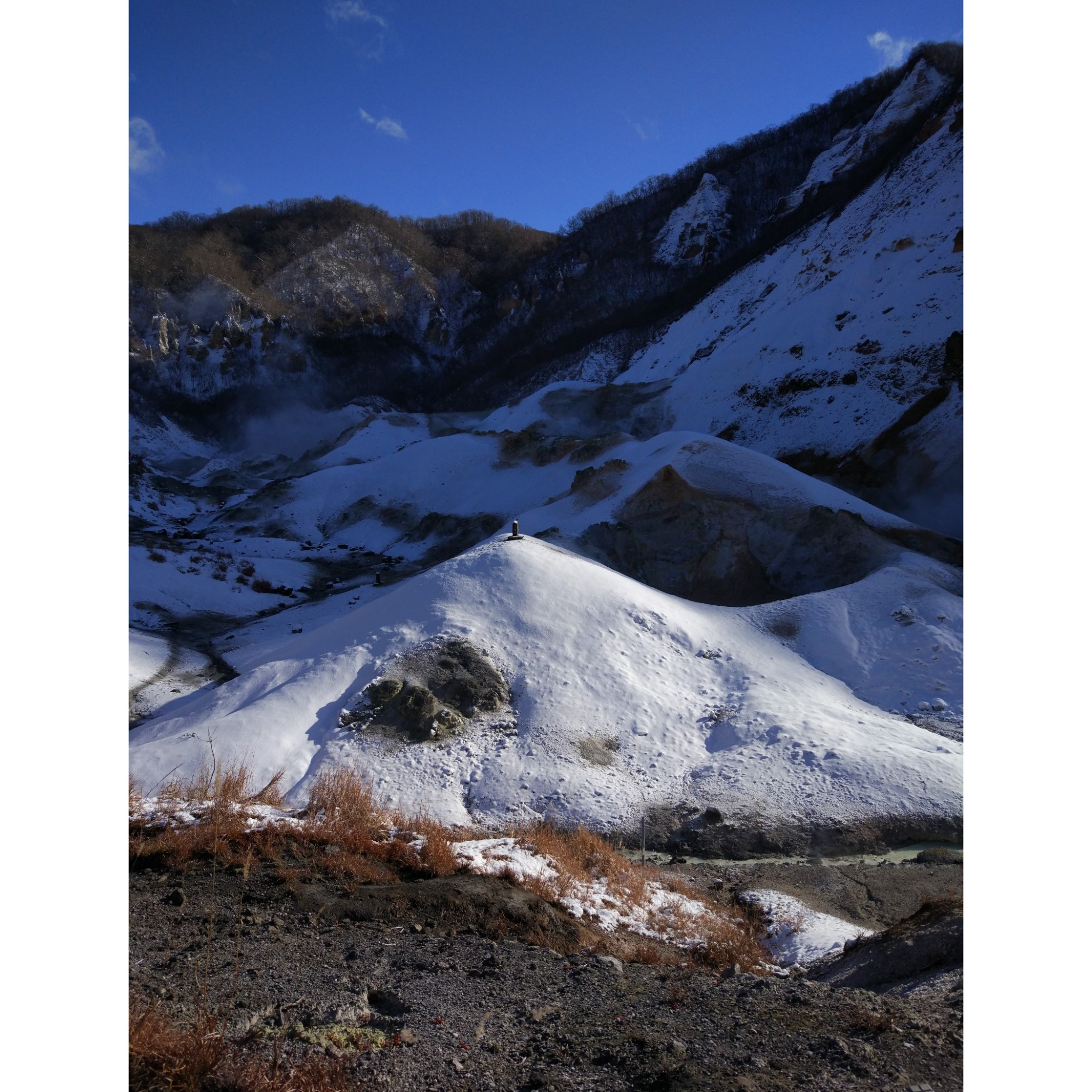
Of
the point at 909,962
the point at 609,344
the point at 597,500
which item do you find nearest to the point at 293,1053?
the point at 909,962

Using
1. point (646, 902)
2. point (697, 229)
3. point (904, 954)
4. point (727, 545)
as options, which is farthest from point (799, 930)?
point (697, 229)

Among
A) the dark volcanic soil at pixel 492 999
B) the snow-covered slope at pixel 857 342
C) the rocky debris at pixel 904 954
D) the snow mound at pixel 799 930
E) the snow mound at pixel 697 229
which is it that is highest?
the snow mound at pixel 697 229

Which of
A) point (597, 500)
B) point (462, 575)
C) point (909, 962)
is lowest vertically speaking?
point (909, 962)

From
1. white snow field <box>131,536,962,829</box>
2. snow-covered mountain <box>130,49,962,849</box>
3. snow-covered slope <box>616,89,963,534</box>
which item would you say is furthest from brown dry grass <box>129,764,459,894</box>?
snow-covered slope <box>616,89,963,534</box>

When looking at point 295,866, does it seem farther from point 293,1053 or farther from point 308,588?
point 308,588

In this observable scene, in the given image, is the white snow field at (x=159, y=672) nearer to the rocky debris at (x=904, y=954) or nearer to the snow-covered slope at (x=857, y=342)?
the rocky debris at (x=904, y=954)

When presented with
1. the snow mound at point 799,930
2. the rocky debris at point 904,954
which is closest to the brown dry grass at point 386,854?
the snow mound at point 799,930

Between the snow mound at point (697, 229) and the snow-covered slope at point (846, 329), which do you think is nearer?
the snow-covered slope at point (846, 329)
